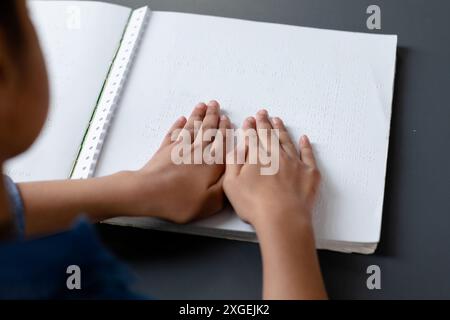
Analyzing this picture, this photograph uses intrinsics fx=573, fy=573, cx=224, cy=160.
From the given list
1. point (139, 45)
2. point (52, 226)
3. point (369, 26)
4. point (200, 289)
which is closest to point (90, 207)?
point (52, 226)

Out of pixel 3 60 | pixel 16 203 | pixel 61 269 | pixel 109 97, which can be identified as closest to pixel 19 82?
pixel 3 60

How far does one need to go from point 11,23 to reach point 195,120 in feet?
1.24

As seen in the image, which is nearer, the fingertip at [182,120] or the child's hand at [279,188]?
the child's hand at [279,188]

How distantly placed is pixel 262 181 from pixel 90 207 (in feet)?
0.63

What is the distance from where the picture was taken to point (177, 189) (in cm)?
64

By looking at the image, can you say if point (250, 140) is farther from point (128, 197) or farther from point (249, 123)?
point (128, 197)

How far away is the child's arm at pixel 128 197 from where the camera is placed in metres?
0.62

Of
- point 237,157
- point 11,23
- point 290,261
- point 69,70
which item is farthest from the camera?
point 69,70

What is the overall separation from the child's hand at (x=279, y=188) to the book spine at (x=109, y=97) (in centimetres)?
17

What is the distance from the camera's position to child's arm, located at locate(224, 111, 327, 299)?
0.56 meters

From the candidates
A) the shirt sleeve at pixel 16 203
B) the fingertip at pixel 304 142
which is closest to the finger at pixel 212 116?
the fingertip at pixel 304 142

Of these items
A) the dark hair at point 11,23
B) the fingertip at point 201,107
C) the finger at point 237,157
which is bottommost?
the finger at point 237,157

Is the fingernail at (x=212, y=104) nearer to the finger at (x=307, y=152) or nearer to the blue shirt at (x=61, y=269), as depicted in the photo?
the finger at (x=307, y=152)

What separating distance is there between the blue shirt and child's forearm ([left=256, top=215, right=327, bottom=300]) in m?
0.15
